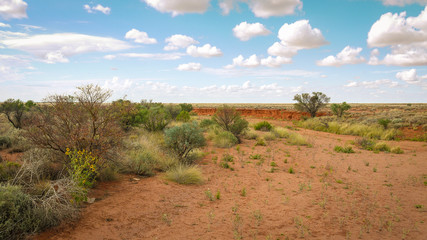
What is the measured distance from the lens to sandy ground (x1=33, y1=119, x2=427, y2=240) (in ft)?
15.2

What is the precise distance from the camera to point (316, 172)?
9289 millimetres

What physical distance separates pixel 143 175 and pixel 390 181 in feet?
26.8

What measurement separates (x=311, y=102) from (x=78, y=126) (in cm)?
2884

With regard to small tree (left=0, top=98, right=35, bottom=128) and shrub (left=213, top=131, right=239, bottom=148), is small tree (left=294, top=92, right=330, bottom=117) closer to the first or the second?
shrub (left=213, top=131, right=239, bottom=148)

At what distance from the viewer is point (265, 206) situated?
5.99 metres

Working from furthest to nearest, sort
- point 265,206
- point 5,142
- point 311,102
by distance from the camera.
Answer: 1. point 311,102
2. point 5,142
3. point 265,206

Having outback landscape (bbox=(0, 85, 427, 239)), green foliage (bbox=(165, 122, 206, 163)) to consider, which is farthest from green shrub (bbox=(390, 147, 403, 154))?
green foliage (bbox=(165, 122, 206, 163))

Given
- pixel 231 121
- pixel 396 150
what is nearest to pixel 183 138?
pixel 231 121

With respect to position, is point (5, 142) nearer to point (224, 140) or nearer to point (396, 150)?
point (224, 140)

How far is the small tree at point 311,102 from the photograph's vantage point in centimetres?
2983

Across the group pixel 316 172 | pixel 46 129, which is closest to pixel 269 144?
pixel 316 172

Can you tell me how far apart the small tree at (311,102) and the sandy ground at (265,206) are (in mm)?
20653

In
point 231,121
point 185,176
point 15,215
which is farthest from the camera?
point 231,121

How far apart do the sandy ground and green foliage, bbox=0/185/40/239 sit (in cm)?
25
